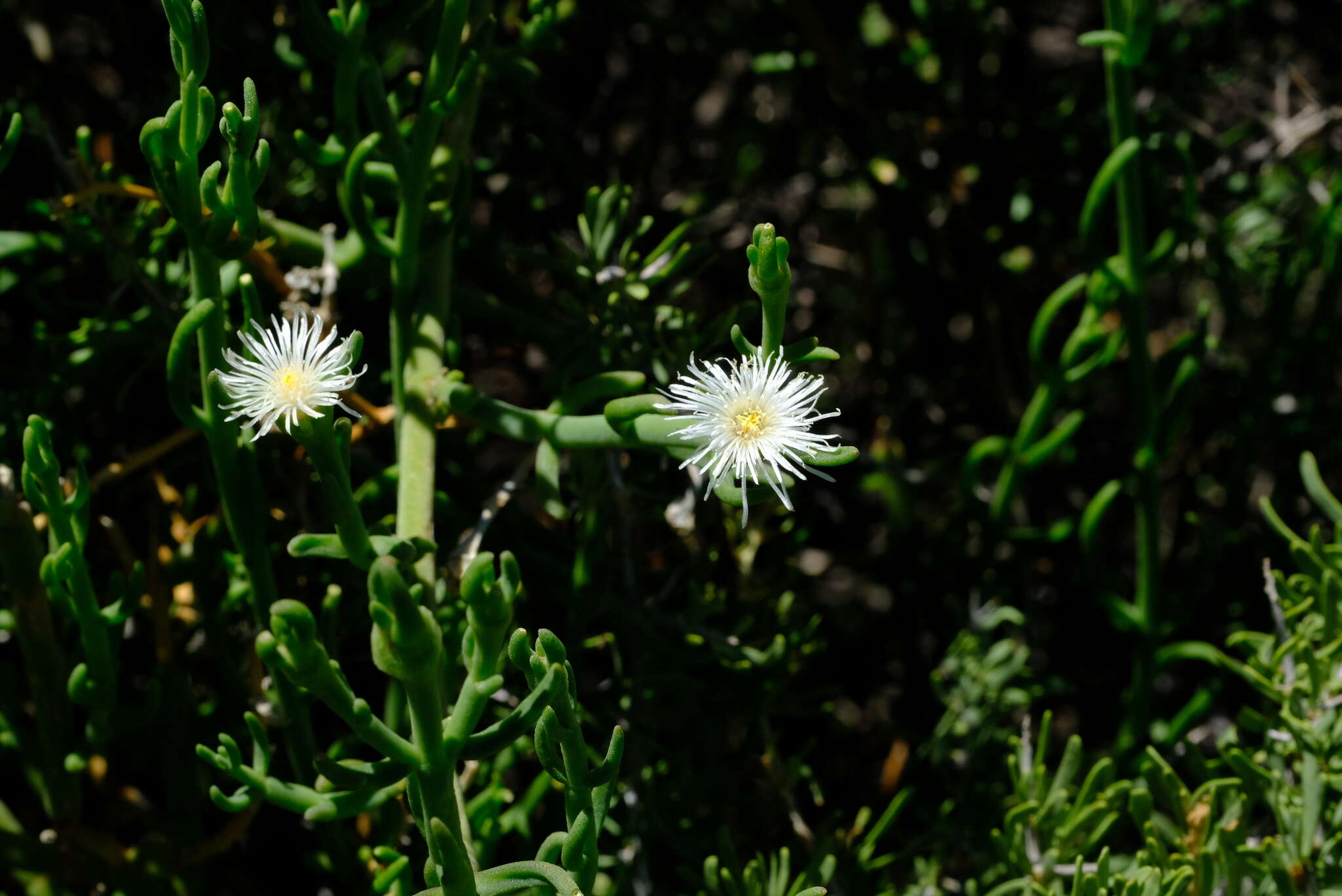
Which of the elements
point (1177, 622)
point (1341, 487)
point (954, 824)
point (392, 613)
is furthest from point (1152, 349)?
point (392, 613)

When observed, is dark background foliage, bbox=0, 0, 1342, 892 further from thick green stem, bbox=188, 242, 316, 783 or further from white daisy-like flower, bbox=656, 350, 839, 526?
white daisy-like flower, bbox=656, 350, 839, 526

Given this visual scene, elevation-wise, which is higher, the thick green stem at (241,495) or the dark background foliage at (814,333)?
the dark background foliage at (814,333)

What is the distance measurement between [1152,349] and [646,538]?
1.83 ft

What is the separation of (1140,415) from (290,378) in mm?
505

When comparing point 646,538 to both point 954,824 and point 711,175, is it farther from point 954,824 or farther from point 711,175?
point 711,175

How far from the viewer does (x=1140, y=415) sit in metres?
0.71

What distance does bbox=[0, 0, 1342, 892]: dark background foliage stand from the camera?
638mm

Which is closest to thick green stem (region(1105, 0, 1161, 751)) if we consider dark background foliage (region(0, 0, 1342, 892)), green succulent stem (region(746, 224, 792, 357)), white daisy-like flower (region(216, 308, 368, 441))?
dark background foliage (region(0, 0, 1342, 892))

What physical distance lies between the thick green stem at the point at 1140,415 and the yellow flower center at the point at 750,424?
366 millimetres

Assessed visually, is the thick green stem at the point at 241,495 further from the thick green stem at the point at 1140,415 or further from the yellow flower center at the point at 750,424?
the thick green stem at the point at 1140,415

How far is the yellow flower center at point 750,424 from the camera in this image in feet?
1.31

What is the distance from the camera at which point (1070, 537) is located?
0.88 meters

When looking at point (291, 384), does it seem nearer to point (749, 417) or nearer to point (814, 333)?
point (749, 417)

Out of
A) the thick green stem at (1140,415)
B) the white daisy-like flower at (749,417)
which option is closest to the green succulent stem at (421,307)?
the white daisy-like flower at (749,417)
